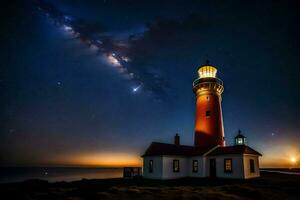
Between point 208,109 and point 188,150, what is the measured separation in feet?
19.0

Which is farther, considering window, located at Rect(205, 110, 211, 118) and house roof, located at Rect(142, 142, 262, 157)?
window, located at Rect(205, 110, 211, 118)

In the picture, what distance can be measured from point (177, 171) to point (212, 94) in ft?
35.6

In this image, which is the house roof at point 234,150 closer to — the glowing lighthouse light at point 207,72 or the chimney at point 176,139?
the chimney at point 176,139

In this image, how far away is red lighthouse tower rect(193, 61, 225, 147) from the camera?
26.8m

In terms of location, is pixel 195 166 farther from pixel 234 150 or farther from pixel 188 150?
pixel 234 150

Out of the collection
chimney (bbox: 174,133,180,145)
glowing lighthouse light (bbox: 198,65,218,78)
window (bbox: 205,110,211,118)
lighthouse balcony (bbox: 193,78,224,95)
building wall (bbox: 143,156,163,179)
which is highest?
glowing lighthouse light (bbox: 198,65,218,78)

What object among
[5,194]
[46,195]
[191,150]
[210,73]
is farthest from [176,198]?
[210,73]

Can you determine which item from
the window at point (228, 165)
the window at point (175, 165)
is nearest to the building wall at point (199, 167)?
the window at point (228, 165)

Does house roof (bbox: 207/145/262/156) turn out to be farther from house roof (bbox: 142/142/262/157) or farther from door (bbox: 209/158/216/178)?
door (bbox: 209/158/216/178)

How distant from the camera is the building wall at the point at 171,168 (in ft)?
75.4

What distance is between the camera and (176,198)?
38.9ft

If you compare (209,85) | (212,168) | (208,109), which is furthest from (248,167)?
(209,85)

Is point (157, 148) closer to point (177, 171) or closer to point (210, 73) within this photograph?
point (177, 171)

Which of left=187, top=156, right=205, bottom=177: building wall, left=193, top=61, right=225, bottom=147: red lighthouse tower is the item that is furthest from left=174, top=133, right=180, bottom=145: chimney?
left=187, top=156, right=205, bottom=177: building wall
